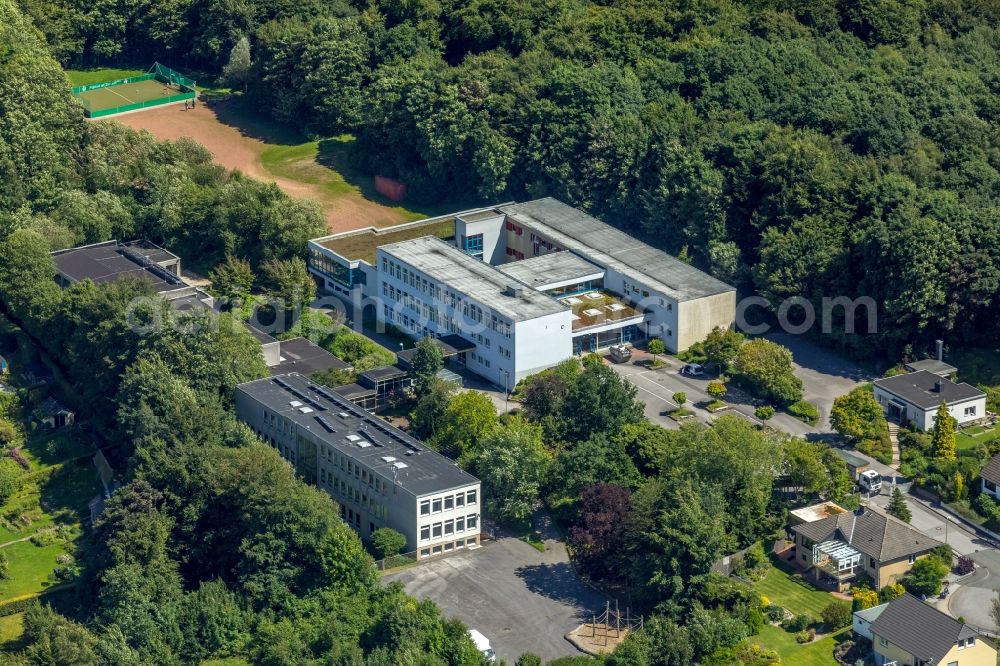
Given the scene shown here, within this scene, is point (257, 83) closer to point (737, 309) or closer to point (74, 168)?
point (74, 168)

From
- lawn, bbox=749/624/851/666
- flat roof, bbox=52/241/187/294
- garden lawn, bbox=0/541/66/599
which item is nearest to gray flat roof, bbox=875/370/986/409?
lawn, bbox=749/624/851/666

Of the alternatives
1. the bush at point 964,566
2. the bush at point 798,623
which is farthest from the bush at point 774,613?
the bush at point 964,566

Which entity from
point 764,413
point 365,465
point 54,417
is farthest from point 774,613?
point 54,417

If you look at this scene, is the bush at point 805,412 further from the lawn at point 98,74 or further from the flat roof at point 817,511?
the lawn at point 98,74

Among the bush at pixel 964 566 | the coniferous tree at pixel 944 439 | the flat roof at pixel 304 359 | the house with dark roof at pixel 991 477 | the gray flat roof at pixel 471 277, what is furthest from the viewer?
the gray flat roof at pixel 471 277

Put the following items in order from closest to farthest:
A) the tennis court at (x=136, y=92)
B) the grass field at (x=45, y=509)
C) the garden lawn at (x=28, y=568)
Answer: the garden lawn at (x=28, y=568) → the grass field at (x=45, y=509) → the tennis court at (x=136, y=92)

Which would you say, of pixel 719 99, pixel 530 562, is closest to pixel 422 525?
pixel 530 562

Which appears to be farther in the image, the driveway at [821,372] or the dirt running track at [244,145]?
the dirt running track at [244,145]
